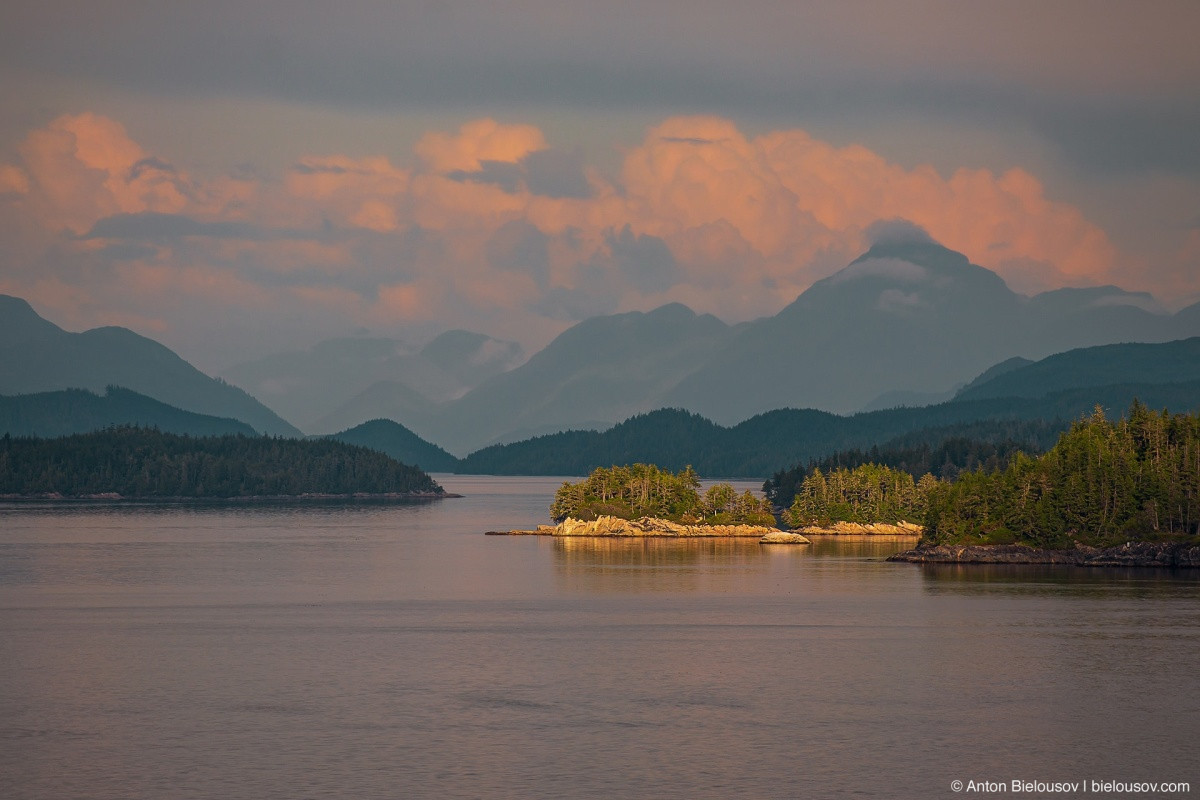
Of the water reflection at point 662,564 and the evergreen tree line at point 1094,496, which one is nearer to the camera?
the water reflection at point 662,564

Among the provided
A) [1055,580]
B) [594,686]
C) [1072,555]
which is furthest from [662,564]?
[594,686]

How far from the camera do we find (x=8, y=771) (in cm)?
5350

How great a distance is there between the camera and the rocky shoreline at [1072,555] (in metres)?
144

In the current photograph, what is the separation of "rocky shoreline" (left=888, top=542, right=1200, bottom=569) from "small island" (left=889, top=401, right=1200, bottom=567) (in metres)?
0.10

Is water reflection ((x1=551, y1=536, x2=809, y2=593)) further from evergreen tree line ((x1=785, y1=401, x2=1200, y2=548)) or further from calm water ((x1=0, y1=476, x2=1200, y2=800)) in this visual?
evergreen tree line ((x1=785, y1=401, x2=1200, y2=548))

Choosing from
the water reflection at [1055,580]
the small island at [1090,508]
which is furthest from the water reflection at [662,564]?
the small island at [1090,508]

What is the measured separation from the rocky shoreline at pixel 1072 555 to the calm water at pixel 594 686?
8752mm

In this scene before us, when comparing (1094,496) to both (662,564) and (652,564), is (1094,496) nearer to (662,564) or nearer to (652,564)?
(662,564)

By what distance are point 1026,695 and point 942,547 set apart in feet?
281

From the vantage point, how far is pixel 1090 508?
147 metres

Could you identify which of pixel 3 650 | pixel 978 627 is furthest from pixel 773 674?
pixel 3 650

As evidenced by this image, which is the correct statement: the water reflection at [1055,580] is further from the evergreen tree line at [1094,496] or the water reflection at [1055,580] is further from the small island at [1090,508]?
the evergreen tree line at [1094,496]

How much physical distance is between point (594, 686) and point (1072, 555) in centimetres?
9067

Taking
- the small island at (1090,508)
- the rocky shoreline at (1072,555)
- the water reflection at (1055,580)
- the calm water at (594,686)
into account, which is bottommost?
the calm water at (594,686)
